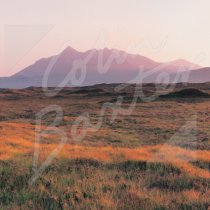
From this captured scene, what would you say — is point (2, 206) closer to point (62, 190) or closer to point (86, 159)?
point (62, 190)

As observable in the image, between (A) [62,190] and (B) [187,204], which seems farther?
(A) [62,190]

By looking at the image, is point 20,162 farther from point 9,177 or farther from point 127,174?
point 127,174

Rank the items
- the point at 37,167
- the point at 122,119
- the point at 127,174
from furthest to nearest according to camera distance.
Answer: the point at 122,119, the point at 37,167, the point at 127,174

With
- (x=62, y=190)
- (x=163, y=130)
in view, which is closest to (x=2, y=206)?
(x=62, y=190)

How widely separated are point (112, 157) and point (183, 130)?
1887cm

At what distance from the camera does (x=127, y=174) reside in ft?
33.9

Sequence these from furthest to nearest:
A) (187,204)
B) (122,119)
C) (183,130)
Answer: (122,119) → (183,130) → (187,204)

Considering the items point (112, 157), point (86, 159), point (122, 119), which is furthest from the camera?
point (122, 119)

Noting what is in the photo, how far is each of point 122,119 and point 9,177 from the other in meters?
31.0

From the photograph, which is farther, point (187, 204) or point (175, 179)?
point (175, 179)

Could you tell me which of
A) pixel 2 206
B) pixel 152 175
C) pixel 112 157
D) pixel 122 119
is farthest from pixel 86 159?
pixel 122 119

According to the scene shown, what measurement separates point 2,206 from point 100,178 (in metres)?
2.96

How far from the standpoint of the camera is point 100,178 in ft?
31.7

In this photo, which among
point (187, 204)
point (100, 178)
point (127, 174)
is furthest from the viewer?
point (127, 174)
